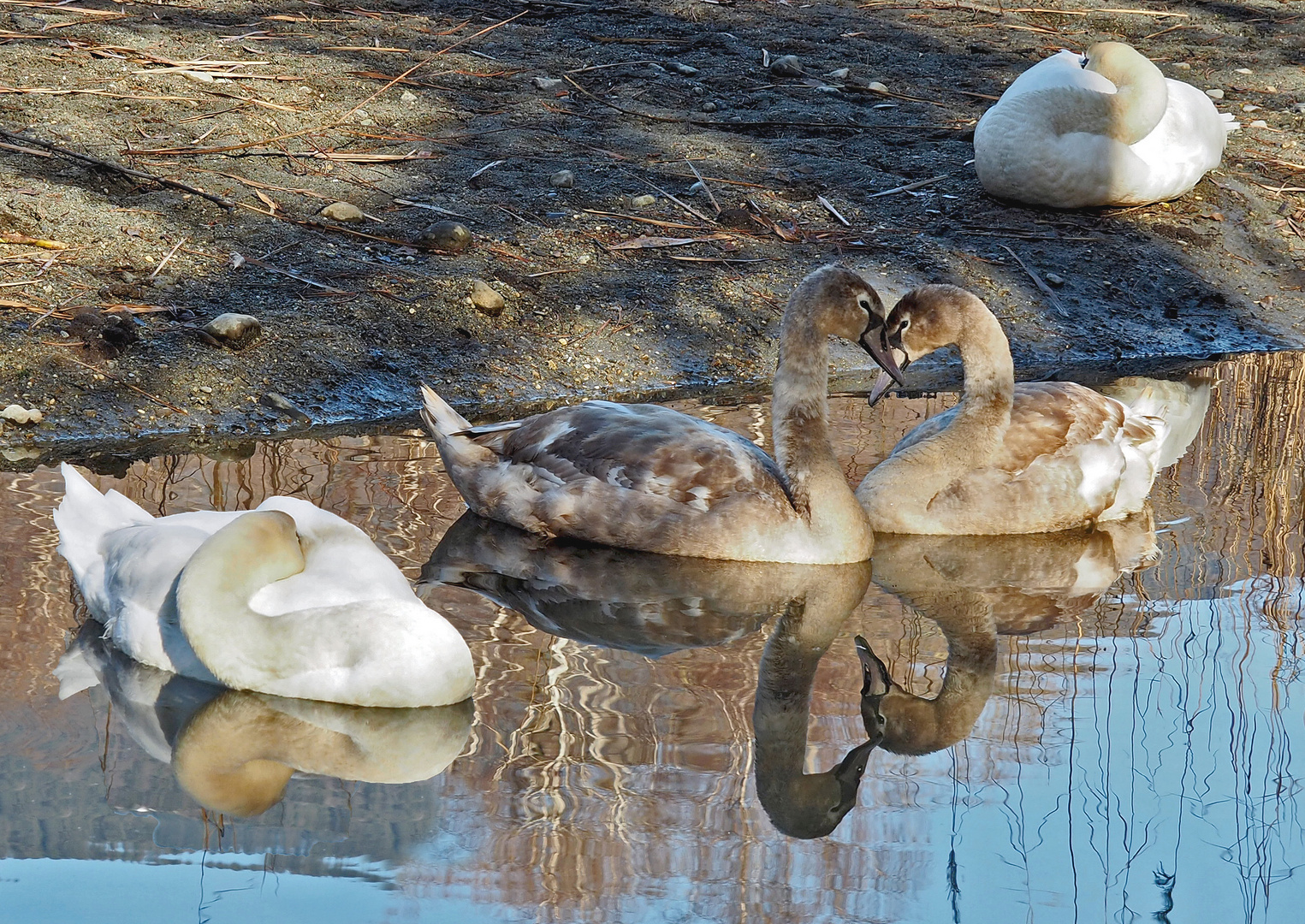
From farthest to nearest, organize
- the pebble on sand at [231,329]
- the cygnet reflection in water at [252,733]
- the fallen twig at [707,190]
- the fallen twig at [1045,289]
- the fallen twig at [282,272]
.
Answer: the fallen twig at [707,190]
the fallen twig at [1045,289]
the fallen twig at [282,272]
the pebble on sand at [231,329]
the cygnet reflection in water at [252,733]

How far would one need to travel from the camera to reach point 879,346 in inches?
237

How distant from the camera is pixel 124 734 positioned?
4.22 metres

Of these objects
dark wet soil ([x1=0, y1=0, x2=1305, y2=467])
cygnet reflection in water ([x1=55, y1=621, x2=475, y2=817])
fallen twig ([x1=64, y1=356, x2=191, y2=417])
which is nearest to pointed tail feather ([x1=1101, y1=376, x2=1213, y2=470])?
dark wet soil ([x1=0, y1=0, x2=1305, y2=467])

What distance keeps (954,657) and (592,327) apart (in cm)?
393

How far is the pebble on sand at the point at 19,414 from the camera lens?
272 inches

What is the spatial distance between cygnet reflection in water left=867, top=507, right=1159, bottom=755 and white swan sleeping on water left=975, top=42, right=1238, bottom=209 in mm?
3741

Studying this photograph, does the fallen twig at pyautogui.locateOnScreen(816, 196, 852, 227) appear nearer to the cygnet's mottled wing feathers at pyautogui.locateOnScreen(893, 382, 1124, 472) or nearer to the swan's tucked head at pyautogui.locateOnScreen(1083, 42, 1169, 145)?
the swan's tucked head at pyautogui.locateOnScreen(1083, 42, 1169, 145)

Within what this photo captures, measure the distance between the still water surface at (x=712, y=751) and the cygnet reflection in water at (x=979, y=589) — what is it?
2 centimetres

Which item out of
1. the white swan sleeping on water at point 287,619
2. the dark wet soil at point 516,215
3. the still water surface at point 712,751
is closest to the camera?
the still water surface at point 712,751

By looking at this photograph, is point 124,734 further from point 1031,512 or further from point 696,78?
point 696,78

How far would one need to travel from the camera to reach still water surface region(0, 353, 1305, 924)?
351 cm

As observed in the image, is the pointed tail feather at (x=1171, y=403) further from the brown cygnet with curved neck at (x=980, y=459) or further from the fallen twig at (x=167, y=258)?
the fallen twig at (x=167, y=258)

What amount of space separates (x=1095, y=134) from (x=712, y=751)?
6.70 m

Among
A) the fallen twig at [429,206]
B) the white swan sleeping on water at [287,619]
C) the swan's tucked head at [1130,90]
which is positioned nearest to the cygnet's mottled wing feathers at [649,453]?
the white swan sleeping on water at [287,619]
